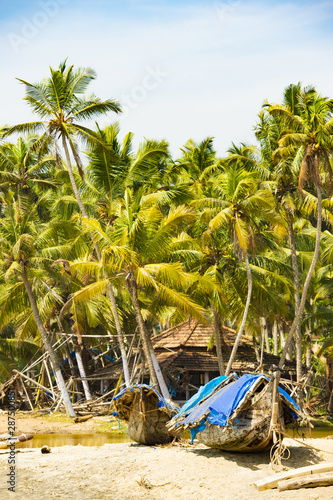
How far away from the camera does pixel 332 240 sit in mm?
28625

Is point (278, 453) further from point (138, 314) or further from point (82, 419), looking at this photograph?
point (82, 419)

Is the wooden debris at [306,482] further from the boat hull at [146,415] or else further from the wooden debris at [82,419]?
the wooden debris at [82,419]

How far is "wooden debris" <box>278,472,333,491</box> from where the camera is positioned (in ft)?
35.5

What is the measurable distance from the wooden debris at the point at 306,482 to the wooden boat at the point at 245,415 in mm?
1794

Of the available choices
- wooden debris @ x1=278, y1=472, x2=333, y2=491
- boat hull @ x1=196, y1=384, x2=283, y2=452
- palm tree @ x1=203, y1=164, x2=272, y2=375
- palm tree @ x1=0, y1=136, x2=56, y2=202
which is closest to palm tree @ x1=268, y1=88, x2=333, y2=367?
palm tree @ x1=203, y1=164, x2=272, y2=375

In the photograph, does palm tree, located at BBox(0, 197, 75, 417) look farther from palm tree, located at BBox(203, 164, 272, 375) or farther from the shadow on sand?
the shadow on sand

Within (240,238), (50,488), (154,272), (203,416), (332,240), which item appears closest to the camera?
(50,488)

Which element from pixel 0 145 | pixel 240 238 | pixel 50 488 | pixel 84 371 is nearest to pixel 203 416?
pixel 50 488

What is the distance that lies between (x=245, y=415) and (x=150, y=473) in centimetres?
253

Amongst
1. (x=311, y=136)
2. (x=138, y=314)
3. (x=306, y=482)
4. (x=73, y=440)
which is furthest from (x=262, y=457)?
(x=311, y=136)

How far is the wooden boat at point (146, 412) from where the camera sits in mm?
16359

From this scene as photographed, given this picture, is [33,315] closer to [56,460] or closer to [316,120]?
[56,460]

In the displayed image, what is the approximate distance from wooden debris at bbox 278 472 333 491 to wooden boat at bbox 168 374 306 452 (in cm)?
179

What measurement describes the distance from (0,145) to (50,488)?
66.6ft
